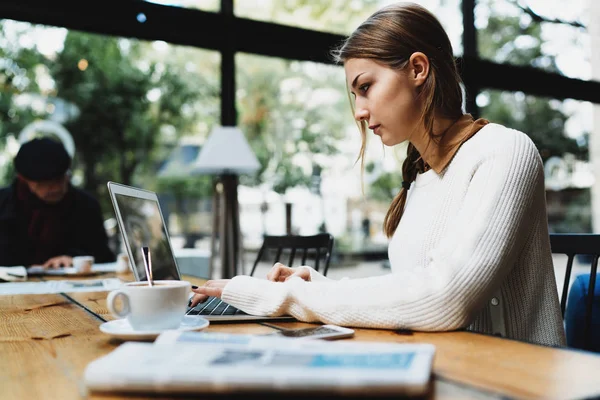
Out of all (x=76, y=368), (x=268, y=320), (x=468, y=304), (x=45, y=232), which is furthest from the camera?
(x=45, y=232)

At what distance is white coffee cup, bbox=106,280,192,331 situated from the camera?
85cm

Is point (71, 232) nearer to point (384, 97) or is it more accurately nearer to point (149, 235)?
point (149, 235)

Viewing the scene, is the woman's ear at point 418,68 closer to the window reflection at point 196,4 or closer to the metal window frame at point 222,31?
the metal window frame at point 222,31

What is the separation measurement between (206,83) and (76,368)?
10.0 ft

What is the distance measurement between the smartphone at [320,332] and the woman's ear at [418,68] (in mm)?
581

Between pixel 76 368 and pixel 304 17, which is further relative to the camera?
pixel 304 17

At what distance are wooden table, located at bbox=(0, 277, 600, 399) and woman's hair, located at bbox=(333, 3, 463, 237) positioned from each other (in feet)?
1.84

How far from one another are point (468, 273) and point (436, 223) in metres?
0.32

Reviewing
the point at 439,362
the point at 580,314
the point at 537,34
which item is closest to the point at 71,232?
the point at 580,314

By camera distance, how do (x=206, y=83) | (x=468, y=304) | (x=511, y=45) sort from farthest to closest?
(x=511, y=45), (x=206, y=83), (x=468, y=304)

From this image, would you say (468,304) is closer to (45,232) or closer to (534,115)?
(45,232)

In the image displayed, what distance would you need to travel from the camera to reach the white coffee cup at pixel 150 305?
0.85 meters

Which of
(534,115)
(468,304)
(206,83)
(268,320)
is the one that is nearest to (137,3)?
(206,83)

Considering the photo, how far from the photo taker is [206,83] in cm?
363
